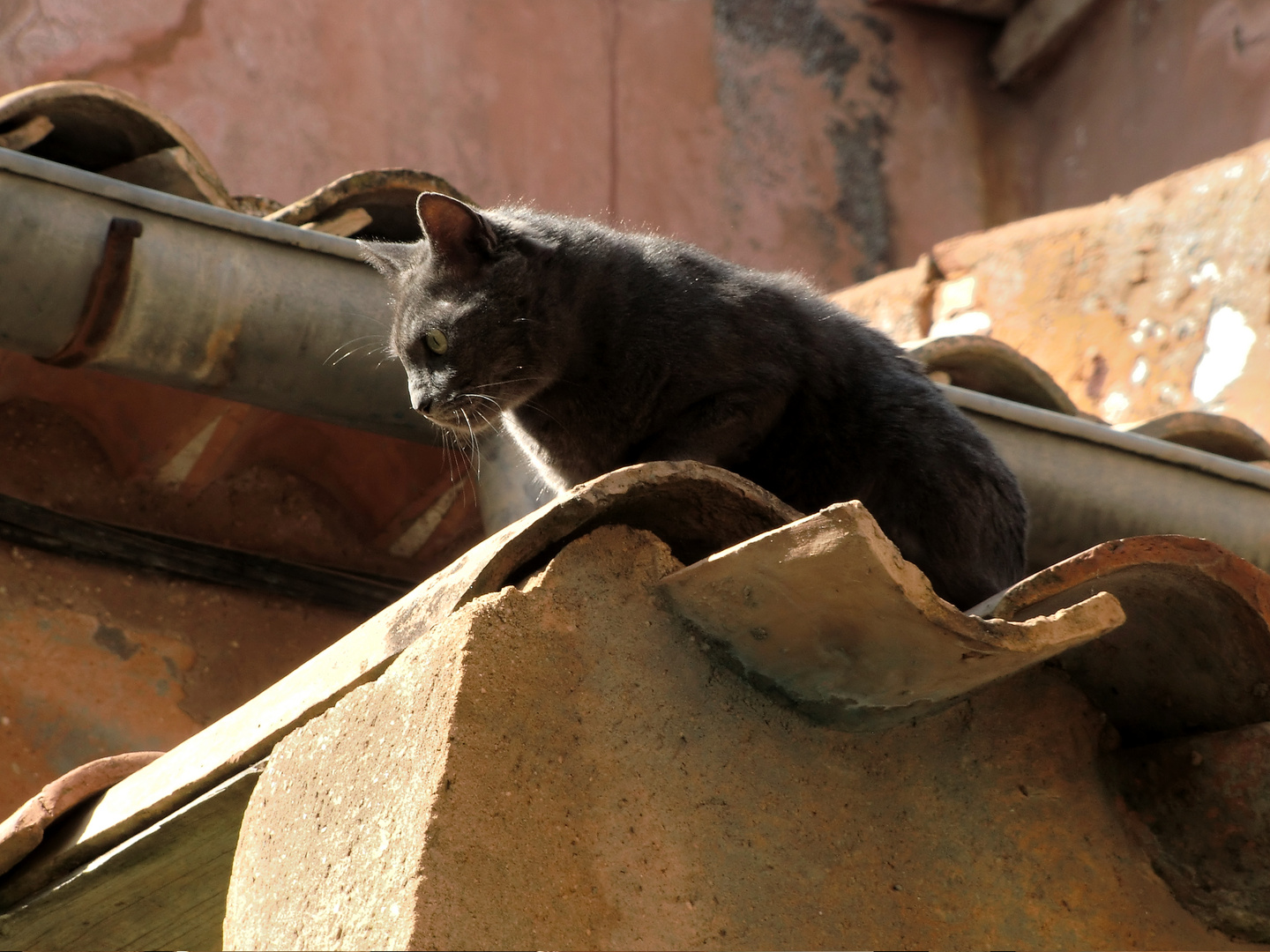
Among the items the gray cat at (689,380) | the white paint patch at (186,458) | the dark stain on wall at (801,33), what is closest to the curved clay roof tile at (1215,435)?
the gray cat at (689,380)

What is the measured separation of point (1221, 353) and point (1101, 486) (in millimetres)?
2594

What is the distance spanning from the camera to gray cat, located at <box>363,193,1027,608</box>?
216 cm

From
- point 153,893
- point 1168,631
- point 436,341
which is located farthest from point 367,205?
point 1168,631

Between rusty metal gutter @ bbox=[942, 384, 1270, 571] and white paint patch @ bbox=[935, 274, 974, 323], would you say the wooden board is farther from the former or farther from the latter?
white paint patch @ bbox=[935, 274, 974, 323]

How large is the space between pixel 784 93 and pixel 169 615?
624 cm

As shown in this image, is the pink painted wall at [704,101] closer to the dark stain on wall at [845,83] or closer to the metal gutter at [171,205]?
the dark stain on wall at [845,83]

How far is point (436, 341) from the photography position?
235 cm

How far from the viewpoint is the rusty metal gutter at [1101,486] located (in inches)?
119

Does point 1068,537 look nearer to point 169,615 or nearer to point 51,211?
point 169,615

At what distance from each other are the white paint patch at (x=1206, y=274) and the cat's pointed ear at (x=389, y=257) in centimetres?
382

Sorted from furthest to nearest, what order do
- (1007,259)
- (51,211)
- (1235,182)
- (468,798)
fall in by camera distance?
1. (1007,259)
2. (1235,182)
3. (51,211)
4. (468,798)

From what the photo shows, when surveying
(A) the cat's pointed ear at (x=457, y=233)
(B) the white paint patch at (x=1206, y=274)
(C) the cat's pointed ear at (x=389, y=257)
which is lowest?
(B) the white paint patch at (x=1206, y=274)

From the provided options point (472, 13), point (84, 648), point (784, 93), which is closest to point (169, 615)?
point (84, 648)

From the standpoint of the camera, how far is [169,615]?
2.85 metres
